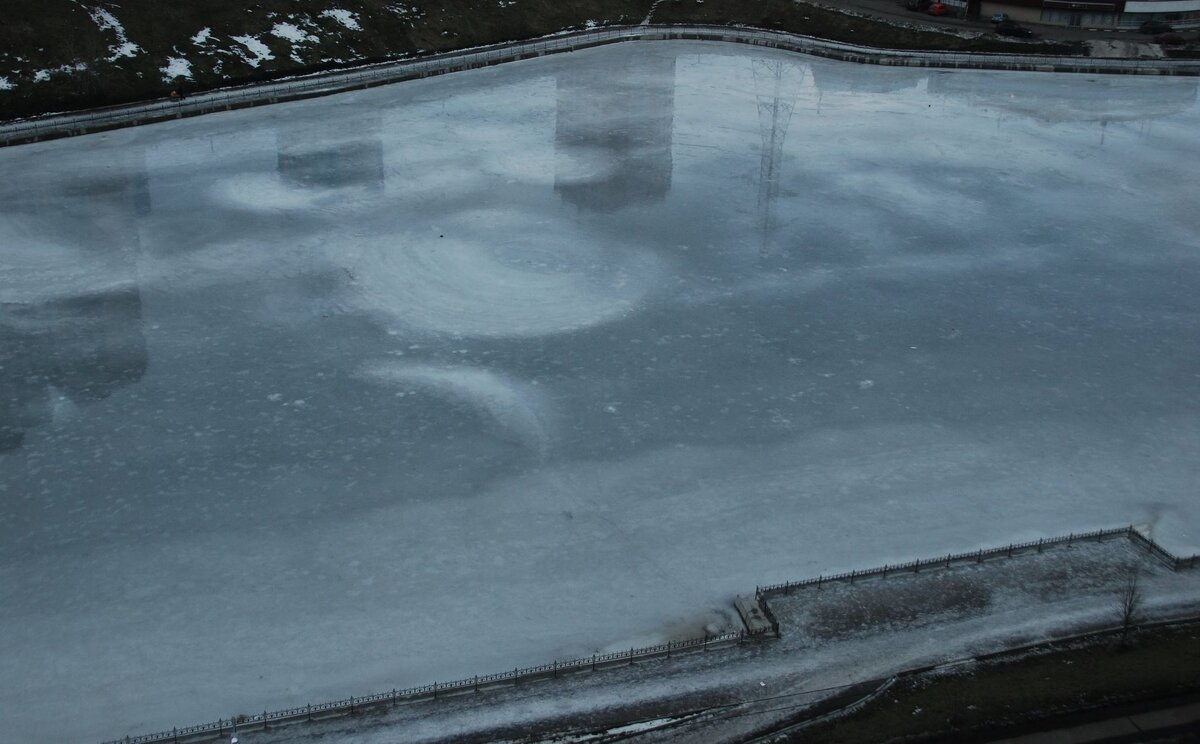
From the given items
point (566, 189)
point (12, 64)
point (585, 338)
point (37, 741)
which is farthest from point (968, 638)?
point (12, 64)

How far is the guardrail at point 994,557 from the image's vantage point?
18.7m

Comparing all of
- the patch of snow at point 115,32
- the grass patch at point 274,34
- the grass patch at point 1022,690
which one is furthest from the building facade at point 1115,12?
the grass patch at point 1022,690

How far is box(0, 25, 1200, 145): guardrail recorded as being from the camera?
136 feet

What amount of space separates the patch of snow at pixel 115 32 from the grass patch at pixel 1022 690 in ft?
133

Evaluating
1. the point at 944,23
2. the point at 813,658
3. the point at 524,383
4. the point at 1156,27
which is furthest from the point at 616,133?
the point at 1156,27

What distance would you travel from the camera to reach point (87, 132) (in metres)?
40.7

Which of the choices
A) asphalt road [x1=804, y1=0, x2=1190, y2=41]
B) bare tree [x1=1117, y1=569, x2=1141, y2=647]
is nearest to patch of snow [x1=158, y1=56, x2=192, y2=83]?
asphalt road [x1=804, y1=0, x2=1190, y2=41]

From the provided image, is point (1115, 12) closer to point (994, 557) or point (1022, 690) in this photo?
point (994, 557)

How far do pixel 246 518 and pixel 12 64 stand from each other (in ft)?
102

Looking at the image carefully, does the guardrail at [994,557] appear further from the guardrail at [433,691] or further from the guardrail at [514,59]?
the guardrail at [514,59]

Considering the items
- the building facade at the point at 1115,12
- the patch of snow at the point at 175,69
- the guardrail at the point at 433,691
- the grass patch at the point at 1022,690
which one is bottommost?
the guardrail at the point at 433,691

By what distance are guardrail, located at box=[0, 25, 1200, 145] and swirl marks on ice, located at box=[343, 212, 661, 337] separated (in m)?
16.5

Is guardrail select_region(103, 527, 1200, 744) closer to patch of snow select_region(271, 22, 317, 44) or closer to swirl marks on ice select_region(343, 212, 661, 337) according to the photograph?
swirl marks on ice select_region(343, 212, 661, 337)

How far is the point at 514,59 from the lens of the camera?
5191cm
